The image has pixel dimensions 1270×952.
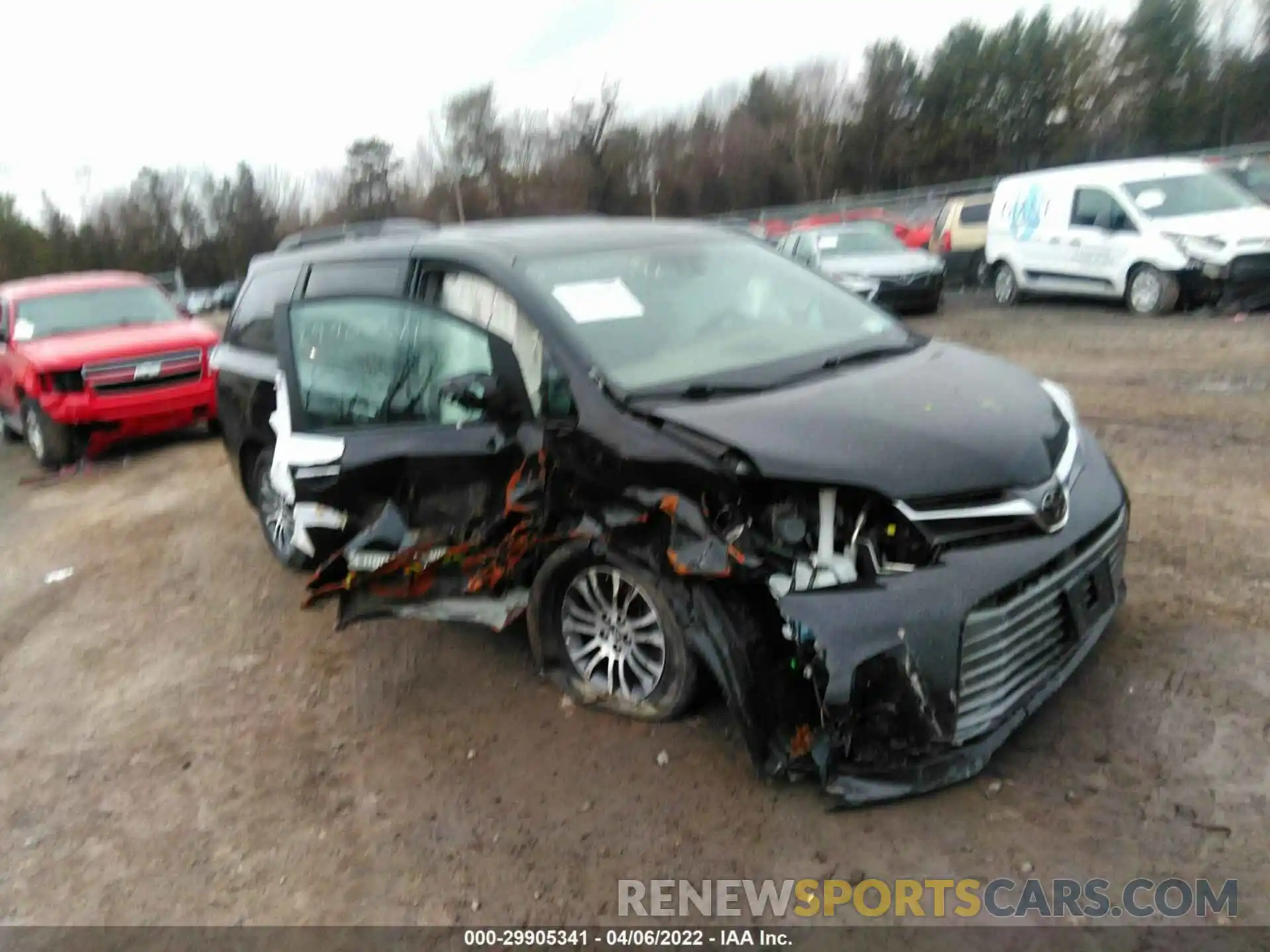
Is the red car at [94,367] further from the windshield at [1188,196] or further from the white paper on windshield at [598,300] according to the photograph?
the windshield at [1188,196]

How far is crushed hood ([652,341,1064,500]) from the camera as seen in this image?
3.15m

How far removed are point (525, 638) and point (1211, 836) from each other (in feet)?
9.19

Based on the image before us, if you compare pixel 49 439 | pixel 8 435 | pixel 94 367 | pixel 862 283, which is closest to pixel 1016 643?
pixel 94 367

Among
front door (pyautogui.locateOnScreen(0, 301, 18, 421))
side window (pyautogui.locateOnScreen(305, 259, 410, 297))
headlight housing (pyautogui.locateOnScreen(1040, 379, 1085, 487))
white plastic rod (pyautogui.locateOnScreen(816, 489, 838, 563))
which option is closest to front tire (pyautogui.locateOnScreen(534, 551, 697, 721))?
white plastic rod (pyautogui.locateOnScreen(816, 489, 838, 563))

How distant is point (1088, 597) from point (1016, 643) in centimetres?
46

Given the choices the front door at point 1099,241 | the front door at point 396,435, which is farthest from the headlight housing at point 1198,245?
the front door at point 396,435

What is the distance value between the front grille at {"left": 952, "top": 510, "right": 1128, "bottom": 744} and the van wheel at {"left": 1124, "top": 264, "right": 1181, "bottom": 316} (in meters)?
9.84

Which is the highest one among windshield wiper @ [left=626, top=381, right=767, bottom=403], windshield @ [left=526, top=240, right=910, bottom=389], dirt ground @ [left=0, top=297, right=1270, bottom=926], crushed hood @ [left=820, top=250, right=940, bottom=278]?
windshield @ [left=526, top=240, right=910, bottom=389]

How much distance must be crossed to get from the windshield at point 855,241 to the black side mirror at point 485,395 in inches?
457

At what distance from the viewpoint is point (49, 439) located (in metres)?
10.2

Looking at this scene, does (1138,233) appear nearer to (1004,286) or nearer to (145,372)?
(1004,286)

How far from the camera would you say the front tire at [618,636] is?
3482mm

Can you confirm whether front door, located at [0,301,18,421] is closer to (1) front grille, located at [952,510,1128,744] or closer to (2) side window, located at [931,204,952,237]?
(1) front grille, located at [952,510,1128,744]

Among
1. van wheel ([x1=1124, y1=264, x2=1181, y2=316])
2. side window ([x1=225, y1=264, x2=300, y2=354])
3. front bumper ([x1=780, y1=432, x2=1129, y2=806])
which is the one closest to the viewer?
front bumper ([x1=780, y1=432, x2=1129, y2=806])
